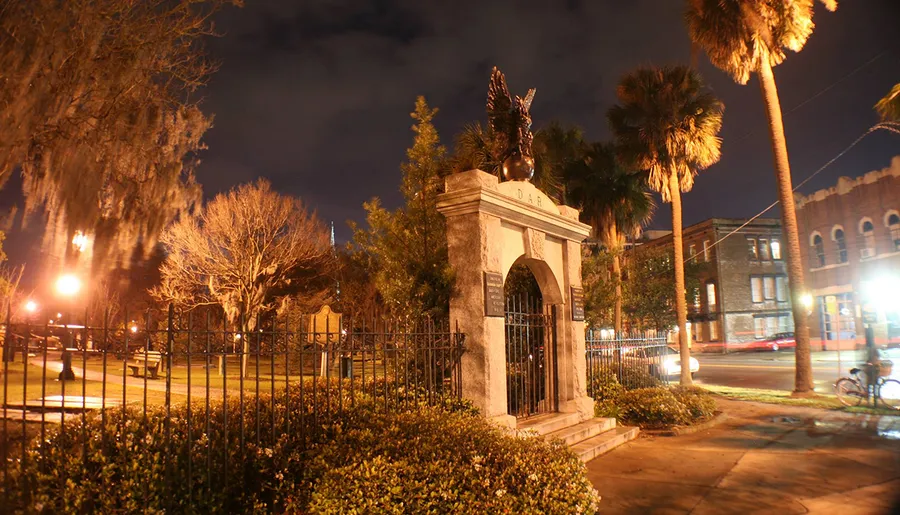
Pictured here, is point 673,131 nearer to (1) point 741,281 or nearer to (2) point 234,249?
(2) point 234,249

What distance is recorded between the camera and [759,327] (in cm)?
4859

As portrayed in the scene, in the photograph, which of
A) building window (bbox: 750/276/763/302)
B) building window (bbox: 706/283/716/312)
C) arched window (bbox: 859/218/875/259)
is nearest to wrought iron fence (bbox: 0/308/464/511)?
arched window (bbox: 859/218/875/259)

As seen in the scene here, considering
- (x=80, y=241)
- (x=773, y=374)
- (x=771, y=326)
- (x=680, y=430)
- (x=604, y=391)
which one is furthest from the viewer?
(x=771, y=326)

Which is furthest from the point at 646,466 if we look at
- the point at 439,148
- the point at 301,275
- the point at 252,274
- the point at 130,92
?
the point at 301,275

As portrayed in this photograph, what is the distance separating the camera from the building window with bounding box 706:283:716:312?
49156 mm

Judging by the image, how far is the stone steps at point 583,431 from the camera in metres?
8.71

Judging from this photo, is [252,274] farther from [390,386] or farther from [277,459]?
[277,459]

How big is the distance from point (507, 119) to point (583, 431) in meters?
4.92

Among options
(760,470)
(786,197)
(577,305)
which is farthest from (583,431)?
(786,197)

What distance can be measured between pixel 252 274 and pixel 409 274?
19.5 m

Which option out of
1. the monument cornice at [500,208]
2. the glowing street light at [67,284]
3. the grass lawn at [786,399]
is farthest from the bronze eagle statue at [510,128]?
the grass lawn at [786,399]

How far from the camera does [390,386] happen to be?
8430 mm

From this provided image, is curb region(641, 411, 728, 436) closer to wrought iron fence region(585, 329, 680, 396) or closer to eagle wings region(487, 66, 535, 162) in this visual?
wrought iron fence region(585, 329, 680, 396)

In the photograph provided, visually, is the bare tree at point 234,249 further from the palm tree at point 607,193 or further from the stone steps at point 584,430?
the stone steps at point 584,430
